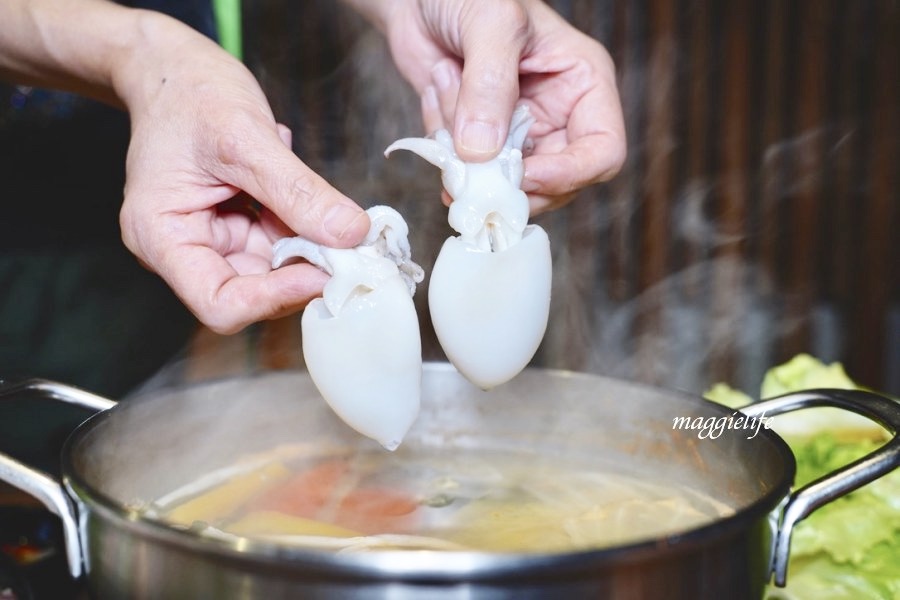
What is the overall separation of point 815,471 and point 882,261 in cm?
215

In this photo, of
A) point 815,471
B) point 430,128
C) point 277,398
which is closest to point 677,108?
point 430,128

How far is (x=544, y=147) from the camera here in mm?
1438

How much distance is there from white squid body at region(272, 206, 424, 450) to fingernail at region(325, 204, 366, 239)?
0.09ft

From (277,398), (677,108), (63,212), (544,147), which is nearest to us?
(277,398)

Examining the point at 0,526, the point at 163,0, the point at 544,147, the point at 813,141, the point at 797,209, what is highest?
the point at 163,0

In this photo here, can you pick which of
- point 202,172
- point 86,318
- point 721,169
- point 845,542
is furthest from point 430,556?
point 721,169

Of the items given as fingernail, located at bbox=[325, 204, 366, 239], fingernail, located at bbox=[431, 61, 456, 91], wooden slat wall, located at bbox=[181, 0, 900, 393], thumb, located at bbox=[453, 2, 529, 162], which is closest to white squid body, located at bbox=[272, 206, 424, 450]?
fingernail, located at bbox=[325, 204, 366, 239]

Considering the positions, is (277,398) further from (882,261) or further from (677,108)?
(882,261)

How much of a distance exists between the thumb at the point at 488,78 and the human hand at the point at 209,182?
0.58 ft

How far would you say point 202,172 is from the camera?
1069 mm

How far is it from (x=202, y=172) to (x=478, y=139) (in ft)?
1.08

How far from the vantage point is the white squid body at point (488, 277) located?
3.11 ft

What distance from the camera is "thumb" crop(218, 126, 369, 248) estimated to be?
93 centimetres

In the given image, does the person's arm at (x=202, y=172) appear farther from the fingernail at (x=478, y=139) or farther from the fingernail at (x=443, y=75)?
the fingernail at (x=443, y=75)
